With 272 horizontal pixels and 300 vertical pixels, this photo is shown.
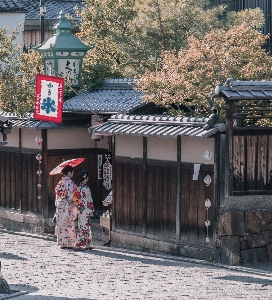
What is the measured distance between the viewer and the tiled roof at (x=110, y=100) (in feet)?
69.3

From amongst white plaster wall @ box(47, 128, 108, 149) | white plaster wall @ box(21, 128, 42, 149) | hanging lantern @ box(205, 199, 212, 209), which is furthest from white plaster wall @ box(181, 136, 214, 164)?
white plaster wall @ box(21, 128, 42, 149)

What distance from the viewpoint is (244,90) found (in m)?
16.9

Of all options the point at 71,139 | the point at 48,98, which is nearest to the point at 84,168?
the point at 71,139

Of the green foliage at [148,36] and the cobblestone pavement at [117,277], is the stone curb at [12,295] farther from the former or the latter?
the green foliage at [148,36]

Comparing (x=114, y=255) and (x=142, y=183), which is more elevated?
(x=142, y=183)

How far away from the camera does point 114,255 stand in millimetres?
18891

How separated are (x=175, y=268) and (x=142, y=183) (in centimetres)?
305

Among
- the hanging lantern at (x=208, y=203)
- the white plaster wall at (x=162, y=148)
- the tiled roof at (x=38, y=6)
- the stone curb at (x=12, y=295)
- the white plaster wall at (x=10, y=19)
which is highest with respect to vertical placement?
the tiled roof at (x=38, y=6)

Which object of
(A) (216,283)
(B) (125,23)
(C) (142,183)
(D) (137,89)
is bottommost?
(A) (216,283)

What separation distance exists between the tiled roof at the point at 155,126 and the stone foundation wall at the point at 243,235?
5.30 ft

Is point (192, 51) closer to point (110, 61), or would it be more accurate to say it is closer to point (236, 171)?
point (236, 171)

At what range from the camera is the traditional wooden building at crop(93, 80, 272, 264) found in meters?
17.2

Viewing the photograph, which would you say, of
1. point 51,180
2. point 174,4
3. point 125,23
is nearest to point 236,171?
point 51,180

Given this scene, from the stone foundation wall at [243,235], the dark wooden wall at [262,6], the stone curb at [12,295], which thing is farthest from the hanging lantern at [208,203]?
the dark wooden wall at [262,6]
